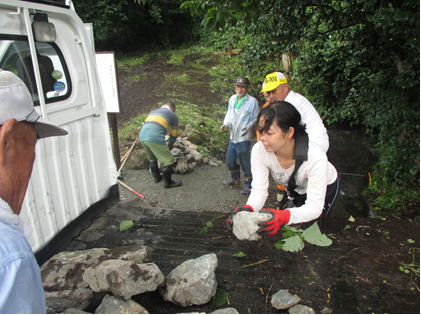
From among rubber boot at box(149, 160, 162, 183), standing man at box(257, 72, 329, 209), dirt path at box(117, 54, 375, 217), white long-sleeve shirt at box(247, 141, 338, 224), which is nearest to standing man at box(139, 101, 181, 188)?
rubber boot at box(149, 160, 162, 183)

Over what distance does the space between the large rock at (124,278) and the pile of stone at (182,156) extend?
4.44 metres

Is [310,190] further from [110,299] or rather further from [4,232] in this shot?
[4,232]

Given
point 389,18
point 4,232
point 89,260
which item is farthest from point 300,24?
point 4,232

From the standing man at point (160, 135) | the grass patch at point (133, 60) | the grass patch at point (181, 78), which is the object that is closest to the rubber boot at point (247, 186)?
the standing man at point (160, 135)

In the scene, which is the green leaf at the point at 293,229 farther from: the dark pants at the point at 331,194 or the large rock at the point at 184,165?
the large rock at the point at 184,165

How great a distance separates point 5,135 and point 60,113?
75.0 inches

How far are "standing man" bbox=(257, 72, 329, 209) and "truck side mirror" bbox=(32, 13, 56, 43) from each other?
237 centimetres

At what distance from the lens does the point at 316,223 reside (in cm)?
287

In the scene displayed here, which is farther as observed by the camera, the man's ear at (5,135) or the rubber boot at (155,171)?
the rubber boot at (155,171)

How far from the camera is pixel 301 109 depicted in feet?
12.0

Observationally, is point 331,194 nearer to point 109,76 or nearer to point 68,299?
point 68,299

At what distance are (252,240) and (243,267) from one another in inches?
14.4

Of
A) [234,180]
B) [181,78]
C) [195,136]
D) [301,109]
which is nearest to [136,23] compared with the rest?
[181,78]

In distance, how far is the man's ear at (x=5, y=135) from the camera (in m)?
1.06
